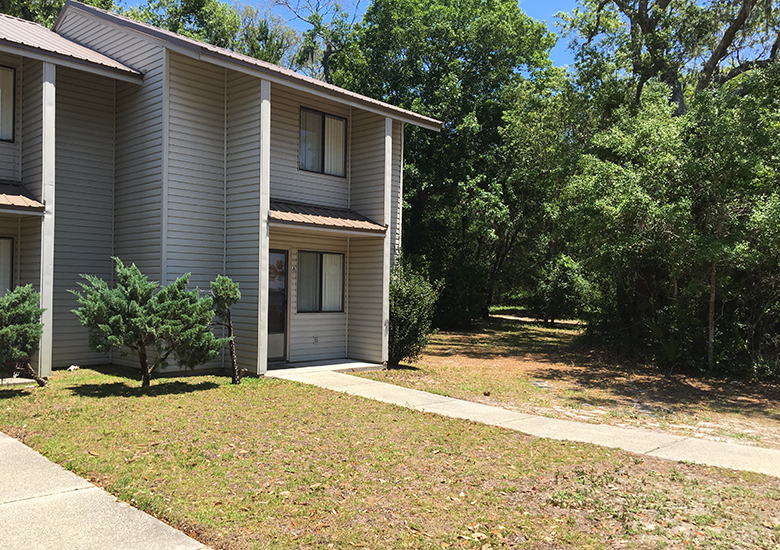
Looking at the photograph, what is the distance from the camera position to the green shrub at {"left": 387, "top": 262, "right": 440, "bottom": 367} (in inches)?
538

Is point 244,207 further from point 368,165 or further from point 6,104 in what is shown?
point 6,104

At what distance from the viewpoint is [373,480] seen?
568 centimetres

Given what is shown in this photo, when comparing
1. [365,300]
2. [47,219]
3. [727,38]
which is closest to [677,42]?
[727,38]

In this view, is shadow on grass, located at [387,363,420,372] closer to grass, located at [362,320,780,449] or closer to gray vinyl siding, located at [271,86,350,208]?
grass, located at [362,320,780,449]

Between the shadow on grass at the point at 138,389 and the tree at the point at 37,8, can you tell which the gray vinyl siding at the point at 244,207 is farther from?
the tree at the point at 37,8

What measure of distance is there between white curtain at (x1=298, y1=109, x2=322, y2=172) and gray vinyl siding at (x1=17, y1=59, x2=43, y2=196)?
16.1 ft

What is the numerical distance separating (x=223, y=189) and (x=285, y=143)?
1.79 m

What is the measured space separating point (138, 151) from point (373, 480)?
881cm

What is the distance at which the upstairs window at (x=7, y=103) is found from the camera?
1104 centimetres

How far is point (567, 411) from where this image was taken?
9812 millimetres

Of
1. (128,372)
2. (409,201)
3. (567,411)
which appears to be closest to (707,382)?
(567,411)

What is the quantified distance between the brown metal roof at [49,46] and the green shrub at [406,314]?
22.3 feet

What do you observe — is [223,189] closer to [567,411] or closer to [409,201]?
[567,411]

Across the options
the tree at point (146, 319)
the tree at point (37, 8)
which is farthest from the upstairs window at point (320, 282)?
the tree at point (37, 8)
